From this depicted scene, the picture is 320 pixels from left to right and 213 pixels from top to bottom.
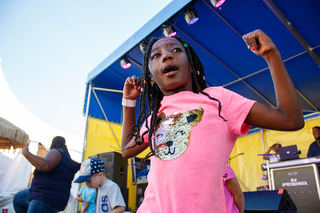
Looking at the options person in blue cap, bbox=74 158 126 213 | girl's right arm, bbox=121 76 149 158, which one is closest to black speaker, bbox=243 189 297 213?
person in blue cap, bbox=74 158 126 213

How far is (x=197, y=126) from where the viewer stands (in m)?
0.81

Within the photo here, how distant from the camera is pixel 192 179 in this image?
0.71 m

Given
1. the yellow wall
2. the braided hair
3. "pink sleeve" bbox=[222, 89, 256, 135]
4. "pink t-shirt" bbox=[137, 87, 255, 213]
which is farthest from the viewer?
the yellow wall

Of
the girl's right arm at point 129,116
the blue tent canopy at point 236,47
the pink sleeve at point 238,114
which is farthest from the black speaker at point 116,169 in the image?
the pink sleeve at point 238,114

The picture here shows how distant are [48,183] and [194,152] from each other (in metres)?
2.21

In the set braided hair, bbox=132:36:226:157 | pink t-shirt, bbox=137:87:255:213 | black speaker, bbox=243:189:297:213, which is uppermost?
braided hair, bbox=132:36:226:157

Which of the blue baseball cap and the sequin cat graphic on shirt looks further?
the blue baseball cap

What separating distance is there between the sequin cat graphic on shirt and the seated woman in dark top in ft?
6.29

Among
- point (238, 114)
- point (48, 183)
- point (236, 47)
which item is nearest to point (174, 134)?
point (238, 114)

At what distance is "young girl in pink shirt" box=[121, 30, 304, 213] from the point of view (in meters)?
0.71

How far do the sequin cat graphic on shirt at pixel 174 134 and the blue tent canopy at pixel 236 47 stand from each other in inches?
125

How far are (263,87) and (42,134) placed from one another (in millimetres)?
5788

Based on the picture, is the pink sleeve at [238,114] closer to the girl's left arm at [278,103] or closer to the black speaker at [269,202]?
the girl's left arm at [278,103]

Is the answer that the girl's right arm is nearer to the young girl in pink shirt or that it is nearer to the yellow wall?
the young girl in pink shirt
